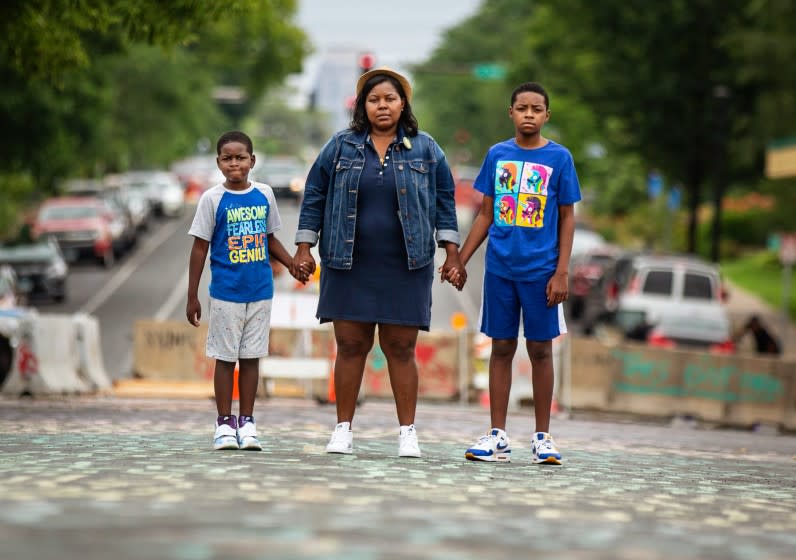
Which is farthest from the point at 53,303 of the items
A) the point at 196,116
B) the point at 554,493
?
the point at 196,116

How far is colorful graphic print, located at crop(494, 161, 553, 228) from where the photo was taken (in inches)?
330

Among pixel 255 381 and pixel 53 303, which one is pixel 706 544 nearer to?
pixel 255 381

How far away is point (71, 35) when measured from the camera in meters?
15.4

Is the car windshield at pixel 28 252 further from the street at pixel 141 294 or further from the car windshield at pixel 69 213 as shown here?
the car windshield at pixel 69 213

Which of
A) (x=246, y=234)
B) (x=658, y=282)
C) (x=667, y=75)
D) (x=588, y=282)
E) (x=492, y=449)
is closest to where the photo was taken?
(x=492, y=449)

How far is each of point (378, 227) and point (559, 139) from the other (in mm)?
65705

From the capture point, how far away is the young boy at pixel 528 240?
8.36m

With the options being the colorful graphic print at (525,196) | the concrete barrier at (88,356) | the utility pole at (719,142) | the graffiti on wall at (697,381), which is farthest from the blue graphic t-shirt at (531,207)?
the utility pole at (719,142)

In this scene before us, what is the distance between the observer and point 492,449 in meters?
8.36

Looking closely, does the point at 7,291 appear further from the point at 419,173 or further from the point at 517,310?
the point at 419,173

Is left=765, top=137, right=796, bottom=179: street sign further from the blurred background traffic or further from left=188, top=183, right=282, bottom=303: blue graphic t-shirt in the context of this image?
left=188, top=183, right=282, bottom=303: blue graphic t-shirt

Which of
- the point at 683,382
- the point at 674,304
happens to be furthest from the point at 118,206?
the point at 683,382

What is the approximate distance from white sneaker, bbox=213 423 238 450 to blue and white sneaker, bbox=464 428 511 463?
123 centimetres

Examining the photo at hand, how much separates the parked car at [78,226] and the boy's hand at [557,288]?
3754 cm
